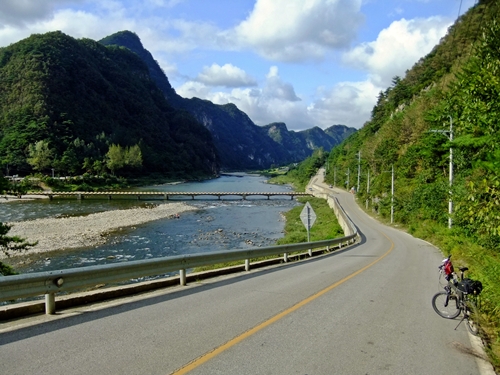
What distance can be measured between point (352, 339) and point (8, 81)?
573 ft

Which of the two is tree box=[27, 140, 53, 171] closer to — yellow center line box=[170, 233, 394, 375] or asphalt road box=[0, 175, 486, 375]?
asphalt road box=[0, 175, 486, 375]

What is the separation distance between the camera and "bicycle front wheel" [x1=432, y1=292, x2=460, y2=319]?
7922mm

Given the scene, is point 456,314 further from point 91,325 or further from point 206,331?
point 91,325

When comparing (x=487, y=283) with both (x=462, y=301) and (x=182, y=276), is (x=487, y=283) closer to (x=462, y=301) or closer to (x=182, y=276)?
(x=462, y=301)

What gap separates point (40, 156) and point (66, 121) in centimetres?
3150

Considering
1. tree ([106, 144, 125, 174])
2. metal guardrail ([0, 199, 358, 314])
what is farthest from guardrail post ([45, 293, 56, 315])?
tree ([106, 144, 125, 174])

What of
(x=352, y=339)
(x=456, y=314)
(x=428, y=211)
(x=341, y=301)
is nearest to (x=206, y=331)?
(x=352, y=339)

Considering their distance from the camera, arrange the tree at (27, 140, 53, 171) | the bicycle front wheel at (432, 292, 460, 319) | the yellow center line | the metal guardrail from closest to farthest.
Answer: the yellow center line
the metal guardrail
the bicycle front wheel at (432, 292, 460, 319)
the tree at (27, 140, 53, 171)

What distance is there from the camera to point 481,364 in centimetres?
562

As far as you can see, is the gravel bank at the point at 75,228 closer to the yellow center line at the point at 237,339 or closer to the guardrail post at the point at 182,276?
the guardrail post at the point at 182,276

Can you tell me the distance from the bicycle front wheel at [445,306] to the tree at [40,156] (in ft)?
396

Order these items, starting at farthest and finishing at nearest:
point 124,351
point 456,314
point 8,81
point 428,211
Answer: point 8,81
point 428,211
point 456,314
point 124,351

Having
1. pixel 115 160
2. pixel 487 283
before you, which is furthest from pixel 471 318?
pixel 115 160

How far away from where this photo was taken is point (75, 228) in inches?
1624
